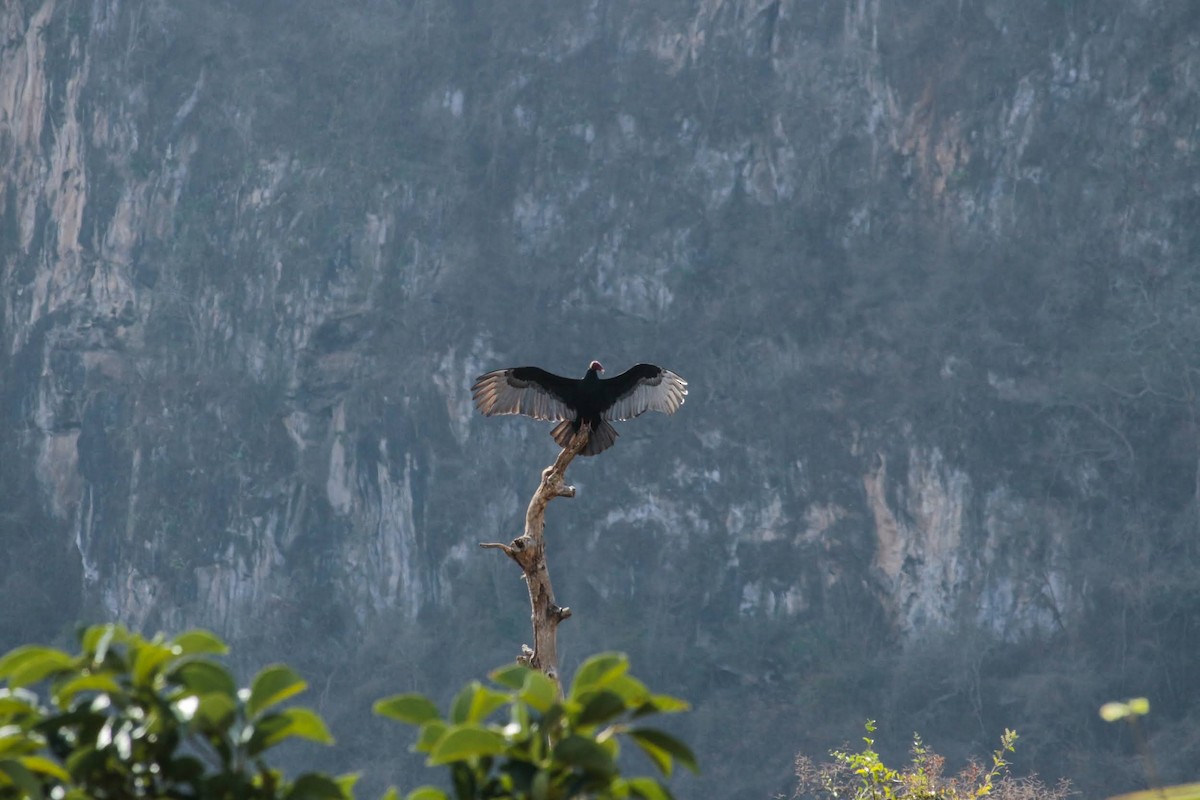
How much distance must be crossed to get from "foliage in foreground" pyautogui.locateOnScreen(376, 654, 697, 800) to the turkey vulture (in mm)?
8869

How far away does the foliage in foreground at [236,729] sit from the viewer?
11.0 feet

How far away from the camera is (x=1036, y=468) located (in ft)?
168

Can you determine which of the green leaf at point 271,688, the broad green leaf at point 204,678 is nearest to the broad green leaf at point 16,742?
the broad green leaf at point 204,678

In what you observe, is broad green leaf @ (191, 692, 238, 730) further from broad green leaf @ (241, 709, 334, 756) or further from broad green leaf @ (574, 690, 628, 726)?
broad green leaf @ (574, 690, 628, 726)

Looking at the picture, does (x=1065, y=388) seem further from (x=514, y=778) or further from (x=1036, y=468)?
(x=514, y=778)

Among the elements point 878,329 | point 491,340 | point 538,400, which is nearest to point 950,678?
point 878,329

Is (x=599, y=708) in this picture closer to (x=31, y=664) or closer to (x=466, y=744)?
(x=466, y=744)

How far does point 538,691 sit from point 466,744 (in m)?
0.15

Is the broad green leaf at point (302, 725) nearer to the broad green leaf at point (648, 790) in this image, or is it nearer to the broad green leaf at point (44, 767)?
the broad green leaf at point (44, 767)

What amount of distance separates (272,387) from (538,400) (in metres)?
45.6

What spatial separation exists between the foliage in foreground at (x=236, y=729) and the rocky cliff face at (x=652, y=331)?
45.0 m

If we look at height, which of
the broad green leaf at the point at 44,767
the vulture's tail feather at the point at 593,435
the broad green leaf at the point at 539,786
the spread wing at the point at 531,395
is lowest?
the broad green leaf at the point at 539,786

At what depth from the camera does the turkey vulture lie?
41.5ft

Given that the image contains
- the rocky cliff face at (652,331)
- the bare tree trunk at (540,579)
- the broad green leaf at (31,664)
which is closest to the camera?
the broad green leaf at (31,664)
